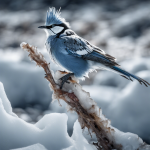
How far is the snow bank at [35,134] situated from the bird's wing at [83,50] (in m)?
0.75

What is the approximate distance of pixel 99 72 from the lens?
566 centimetres

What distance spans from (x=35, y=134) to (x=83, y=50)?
1.11 metres

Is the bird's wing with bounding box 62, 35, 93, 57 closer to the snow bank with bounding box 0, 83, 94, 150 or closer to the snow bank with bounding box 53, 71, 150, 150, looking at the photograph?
the snow bank with bounding box 53, 71, 150, 150

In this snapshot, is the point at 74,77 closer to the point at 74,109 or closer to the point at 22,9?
the point at 74,109

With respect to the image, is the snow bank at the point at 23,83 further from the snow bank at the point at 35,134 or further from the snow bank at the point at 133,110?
the snow bank at the point at 35,134

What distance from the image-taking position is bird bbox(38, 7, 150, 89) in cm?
262

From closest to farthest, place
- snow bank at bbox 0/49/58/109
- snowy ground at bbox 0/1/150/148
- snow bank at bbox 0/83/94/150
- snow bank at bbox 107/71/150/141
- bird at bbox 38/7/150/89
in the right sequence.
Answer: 1. snow bank at bbox 0/83/94/150
2. bird at bbox 38/7/150/89
3. snow bank at bbox 107/71/150/141
4. snowy ground at bbox 0/1/150/148
5. snow bank at bbox 0/49/58/109

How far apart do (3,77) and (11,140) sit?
10.9ft

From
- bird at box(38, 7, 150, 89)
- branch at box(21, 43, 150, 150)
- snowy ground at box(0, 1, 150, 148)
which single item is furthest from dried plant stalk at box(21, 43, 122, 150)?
snowy ground at box(0, 1, 150, 148)

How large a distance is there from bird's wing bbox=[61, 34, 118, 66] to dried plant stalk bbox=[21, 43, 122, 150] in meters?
0.46

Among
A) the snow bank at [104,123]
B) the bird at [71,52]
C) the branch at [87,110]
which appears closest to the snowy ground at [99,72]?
the snow bank at [104,123]

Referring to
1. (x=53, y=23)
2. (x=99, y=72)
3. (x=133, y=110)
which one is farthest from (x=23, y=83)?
(x=53, y=23)

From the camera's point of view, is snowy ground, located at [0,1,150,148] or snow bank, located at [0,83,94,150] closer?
snow bank, located at [0,83,94,150]

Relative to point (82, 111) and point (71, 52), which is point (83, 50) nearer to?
point (71, 52)
